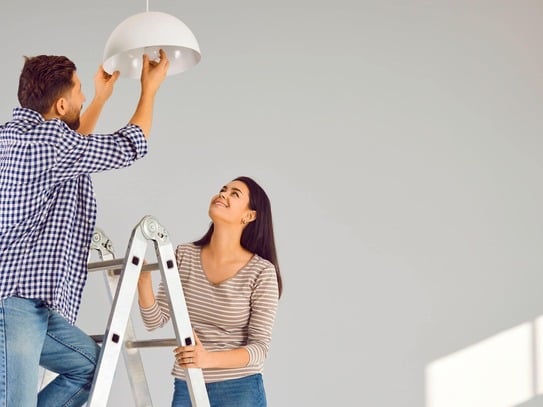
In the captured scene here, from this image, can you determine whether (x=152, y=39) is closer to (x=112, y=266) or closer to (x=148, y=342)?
(x=112, y=266)

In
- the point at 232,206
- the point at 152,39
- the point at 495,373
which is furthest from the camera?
the point at 495,373

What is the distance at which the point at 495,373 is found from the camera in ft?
13.0

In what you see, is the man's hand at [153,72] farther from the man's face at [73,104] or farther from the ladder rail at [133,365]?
the ladder rail at [133,365]

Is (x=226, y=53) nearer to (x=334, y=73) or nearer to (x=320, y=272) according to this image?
(x=334, y=73)

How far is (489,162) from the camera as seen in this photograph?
4.13 meters

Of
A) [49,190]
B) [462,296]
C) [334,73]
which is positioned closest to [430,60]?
[334,73]

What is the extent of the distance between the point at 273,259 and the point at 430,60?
70.6 inches

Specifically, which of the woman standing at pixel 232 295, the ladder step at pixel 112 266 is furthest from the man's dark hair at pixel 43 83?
the woman standing at pixel 232 295

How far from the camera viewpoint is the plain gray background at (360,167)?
12.7ft

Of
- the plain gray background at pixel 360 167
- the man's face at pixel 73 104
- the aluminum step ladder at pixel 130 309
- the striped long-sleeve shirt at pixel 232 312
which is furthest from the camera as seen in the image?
the plain gray background at pixel 360 167

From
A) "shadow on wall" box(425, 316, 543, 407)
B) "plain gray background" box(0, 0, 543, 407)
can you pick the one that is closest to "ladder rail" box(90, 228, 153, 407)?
"plain gray background" box(0, 0, 543, 407)

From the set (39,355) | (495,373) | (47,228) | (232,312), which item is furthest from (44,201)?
(495,373)

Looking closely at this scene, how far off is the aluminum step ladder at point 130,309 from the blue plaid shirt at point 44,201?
0.11 meters

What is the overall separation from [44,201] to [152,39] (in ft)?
1.57
